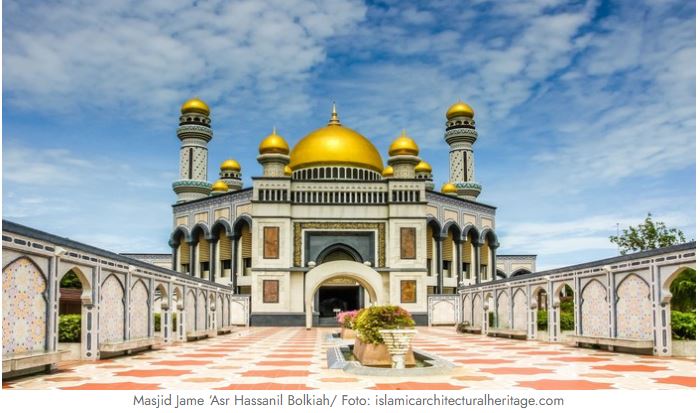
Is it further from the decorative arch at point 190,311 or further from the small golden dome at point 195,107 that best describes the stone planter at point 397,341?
the small golden dome at point 195,107

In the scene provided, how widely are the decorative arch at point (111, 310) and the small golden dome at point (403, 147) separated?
2545cm

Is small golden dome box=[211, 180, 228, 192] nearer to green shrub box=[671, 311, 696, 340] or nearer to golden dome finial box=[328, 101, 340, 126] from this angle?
golden dome finial box=[328, 101, 340, 126]

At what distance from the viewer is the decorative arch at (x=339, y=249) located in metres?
36.8

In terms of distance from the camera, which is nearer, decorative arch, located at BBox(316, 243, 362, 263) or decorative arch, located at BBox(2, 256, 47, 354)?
decorative arch, located at BBox(2, 256, 47, 354)

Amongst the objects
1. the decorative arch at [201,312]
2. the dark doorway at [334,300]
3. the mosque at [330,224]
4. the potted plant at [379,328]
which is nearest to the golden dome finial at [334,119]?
the mosque at [330,224]

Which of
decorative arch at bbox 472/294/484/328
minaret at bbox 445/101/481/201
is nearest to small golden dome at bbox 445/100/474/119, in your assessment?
minaret at bbox 445/101/481/201

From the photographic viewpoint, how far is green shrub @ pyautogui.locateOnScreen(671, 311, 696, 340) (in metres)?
14.4

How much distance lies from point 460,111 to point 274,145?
55.2 ft

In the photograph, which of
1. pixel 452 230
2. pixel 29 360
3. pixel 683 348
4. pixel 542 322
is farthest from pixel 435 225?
pixel 29 360

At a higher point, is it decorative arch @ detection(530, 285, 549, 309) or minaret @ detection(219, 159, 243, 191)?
minaret @ detection(219, 159, 243, 191)

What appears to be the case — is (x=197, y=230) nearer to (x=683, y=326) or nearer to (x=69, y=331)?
(x=69, y=331)

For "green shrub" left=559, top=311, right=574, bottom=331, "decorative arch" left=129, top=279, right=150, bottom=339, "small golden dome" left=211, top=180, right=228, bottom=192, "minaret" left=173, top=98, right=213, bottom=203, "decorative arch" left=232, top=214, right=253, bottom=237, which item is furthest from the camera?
"small golden dome" left=211, top=180, right=228, bottom=192

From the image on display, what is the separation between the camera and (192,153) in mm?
47125

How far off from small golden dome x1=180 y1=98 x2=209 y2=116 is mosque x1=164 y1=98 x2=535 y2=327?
0.07 m
